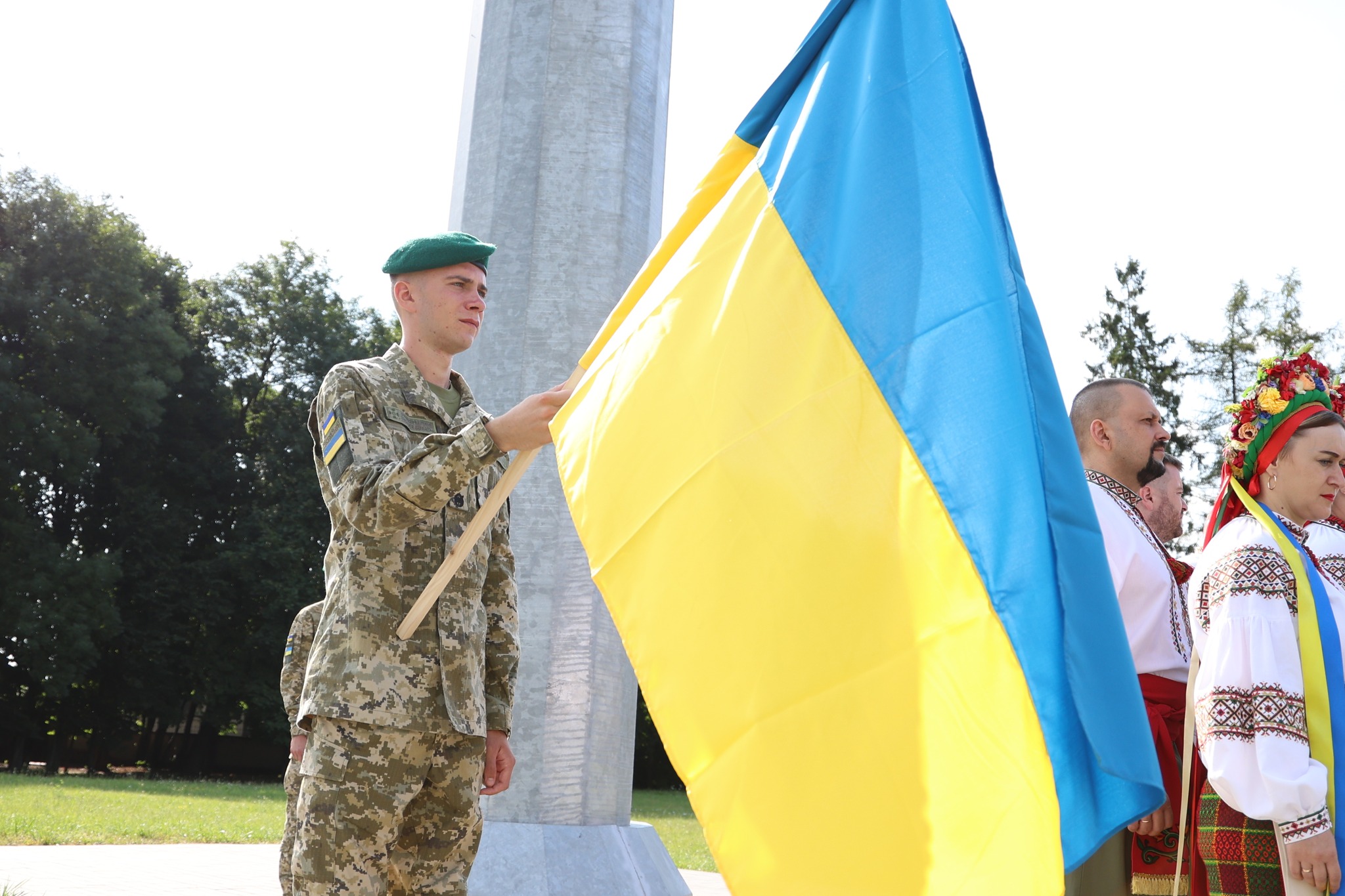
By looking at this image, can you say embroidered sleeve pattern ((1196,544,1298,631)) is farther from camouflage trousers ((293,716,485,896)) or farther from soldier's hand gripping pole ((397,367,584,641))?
camouflage trousers ((293,716,485,896))

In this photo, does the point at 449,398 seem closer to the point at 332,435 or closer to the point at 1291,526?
the point at 332,435

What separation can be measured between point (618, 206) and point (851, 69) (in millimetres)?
3117

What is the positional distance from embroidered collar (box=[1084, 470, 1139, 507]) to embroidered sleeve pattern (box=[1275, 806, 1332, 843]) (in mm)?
Answer: 1093

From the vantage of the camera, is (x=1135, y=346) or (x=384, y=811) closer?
(x=384, y=811)

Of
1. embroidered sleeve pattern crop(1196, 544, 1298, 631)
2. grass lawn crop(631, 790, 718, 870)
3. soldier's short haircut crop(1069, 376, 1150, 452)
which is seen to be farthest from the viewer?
grass lawn crop(631, 790, 718, 870)

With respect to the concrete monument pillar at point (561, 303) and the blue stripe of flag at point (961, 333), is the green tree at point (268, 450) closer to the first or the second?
the concrete monument pillar at point (561, 303)

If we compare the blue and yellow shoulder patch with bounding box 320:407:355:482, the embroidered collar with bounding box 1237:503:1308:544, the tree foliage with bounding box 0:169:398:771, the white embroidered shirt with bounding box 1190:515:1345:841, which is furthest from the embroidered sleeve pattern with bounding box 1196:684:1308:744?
the tree foliage with bounding box 0:169:398:771

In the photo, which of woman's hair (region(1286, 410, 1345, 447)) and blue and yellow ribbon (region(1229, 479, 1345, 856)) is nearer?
blue and yellow ribbon (region(1229, 479, 1345, 856))

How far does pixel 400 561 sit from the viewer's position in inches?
114

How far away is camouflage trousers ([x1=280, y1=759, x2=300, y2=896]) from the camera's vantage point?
9.00 ft

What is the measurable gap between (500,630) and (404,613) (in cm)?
42

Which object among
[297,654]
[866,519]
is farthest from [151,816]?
[866,519]

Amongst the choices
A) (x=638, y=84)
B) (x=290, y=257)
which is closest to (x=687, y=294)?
(x=638, y=84)

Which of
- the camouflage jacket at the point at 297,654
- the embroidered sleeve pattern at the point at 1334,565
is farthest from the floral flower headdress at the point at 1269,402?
the camouflage jacket at the point at 297,654
